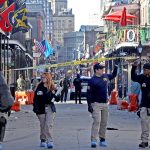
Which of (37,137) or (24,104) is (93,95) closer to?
(37,137)

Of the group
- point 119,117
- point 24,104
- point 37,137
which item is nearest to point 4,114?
point 37,137

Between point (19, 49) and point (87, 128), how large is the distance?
3811cm

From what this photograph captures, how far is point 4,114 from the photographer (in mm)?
9312

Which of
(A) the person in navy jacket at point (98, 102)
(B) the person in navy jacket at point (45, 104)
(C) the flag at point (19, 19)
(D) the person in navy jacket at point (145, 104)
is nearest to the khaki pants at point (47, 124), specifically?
(B) the person in navy jacket at point (45, 104)

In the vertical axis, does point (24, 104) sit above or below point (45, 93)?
below

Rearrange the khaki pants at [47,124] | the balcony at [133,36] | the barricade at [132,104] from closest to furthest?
the khaki pants at [47,124], the barricade at [132,104], the balcony at [133,36]

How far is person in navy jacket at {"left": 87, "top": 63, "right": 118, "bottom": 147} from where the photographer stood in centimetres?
1335

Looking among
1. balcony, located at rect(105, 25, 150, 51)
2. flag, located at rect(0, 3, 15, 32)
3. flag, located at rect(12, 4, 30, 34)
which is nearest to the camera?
flag, located at rect(0, 3, 15, 32)

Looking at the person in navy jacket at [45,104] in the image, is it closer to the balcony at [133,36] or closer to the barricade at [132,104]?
the barricade at [132,104]

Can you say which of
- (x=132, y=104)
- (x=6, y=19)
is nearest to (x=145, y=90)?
(x=132, y=104)

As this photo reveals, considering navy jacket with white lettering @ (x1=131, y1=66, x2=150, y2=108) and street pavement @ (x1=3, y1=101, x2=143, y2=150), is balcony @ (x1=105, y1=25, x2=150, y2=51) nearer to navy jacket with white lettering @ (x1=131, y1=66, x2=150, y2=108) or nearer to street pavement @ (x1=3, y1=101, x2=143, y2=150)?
street pavement @ (x1=3, y1=101, x2=143, y2=150)

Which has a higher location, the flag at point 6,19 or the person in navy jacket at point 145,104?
the flag at point 6,19

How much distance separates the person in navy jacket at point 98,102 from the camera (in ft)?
43.8

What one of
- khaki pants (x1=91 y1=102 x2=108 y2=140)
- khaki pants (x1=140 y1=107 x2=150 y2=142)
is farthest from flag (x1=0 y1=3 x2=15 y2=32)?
khaki pants (x1=140 y1=107 x2=150 y2=142)
